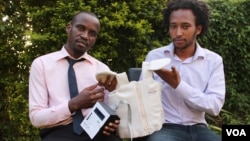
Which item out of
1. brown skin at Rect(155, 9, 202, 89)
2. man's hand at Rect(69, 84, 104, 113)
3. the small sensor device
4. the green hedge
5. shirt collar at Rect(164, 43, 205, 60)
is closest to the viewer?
the small sensor device

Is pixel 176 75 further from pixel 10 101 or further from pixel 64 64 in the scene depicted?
pixel 10 101

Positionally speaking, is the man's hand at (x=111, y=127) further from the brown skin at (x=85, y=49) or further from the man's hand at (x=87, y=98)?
the man's hand at (x=87, y=98)

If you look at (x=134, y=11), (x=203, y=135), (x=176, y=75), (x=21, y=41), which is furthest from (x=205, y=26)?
(x=21, y=41)

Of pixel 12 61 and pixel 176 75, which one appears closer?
pixel 176 75

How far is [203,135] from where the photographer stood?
3.25 meters

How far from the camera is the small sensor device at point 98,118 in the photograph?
2932 mm

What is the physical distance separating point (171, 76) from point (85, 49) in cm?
72

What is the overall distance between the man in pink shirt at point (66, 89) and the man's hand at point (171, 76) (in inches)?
13.9

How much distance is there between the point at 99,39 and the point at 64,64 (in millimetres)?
1438

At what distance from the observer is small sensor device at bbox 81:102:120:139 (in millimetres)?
2932

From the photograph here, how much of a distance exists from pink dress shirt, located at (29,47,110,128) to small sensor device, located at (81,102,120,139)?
23 cm

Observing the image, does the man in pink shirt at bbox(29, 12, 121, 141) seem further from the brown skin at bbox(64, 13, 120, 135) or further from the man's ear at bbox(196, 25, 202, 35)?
the man's ear at bbox(196, 25, 202, 35)

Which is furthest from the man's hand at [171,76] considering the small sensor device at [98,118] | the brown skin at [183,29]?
the small sensor device at [98,118]

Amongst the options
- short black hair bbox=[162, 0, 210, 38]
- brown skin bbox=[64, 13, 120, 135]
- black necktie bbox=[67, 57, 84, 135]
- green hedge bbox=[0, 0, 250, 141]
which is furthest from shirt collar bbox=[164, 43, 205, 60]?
green hedge bbox=[0, 0, 250, 141]
